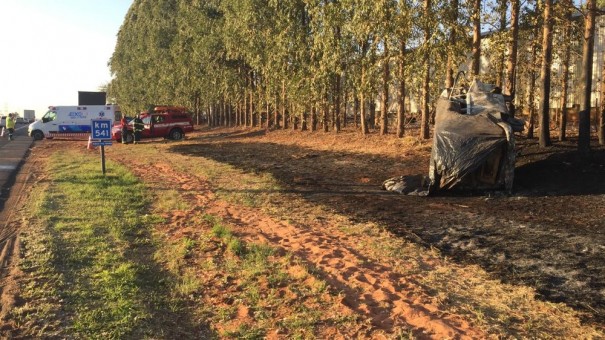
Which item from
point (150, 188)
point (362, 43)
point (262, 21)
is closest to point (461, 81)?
point (362, 43)

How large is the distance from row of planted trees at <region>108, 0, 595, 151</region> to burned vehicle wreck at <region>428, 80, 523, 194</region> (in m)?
4.31

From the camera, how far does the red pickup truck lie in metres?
32.0

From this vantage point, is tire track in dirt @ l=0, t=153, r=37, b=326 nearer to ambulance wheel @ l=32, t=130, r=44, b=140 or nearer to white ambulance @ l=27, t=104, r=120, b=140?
white ambulance @ l=27, t=104, r=120, b=140

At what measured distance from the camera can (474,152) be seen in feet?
33.7

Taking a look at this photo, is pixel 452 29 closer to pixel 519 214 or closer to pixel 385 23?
pixel 385 23

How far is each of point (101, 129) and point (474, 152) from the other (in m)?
10.3

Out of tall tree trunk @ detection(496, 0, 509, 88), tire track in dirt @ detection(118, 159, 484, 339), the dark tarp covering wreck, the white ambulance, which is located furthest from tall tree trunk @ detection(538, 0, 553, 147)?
the white ambulance

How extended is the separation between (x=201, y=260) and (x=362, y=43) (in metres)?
18.3

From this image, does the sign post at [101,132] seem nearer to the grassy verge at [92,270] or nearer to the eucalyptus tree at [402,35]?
the grassy verge at [92,270]

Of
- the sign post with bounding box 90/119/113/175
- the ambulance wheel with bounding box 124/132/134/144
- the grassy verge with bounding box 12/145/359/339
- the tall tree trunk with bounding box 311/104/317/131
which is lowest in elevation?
the grassy verge with bounding box 12/145/359/339

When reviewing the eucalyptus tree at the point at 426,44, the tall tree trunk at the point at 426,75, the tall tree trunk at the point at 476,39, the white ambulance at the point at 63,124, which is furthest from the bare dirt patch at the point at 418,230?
the white ambulance at the point at 63,124

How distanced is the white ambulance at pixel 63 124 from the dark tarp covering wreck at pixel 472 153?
28087 millimetres

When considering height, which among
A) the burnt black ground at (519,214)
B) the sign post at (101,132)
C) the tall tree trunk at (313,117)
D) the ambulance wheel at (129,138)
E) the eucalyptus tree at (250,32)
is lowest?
the burnt black ground at (519,214)

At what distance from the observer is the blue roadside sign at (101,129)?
13.9 metres
